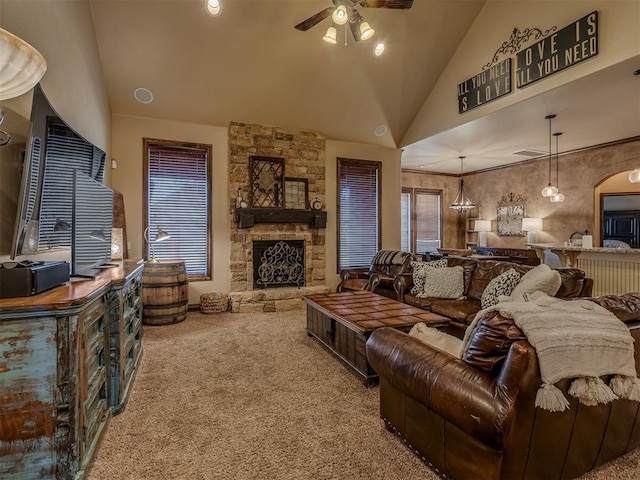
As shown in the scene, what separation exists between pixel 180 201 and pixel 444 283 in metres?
3.91

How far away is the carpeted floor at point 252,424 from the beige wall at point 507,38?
11.9 ft

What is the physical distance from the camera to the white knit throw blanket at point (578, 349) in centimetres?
127

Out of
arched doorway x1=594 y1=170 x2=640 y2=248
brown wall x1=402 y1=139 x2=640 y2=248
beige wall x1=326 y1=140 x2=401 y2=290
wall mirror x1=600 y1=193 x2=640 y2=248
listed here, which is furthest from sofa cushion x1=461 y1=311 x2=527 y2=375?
wall mirror x1=600 y1=193 x2=640 y2=248

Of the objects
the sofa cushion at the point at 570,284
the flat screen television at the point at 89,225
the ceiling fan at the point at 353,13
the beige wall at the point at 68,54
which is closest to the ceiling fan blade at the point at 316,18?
the ceiling fan at the point at 353,13

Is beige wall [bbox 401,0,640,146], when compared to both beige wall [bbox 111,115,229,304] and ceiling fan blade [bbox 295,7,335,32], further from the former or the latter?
beige wall [bbox 111,115,229,304]

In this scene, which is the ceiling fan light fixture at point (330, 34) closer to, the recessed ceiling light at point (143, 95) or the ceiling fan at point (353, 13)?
the ceiling fan at point (353, 13)

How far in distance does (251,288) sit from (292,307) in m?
0.71

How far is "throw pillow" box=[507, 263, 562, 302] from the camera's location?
281 centimetres

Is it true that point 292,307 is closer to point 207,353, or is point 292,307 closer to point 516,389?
point 207,353

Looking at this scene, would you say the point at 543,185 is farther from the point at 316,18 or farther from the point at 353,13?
the point at 316,18

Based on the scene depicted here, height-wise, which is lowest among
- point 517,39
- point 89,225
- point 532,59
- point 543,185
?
point 89,225

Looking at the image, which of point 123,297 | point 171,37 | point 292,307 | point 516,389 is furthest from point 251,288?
point 516,389

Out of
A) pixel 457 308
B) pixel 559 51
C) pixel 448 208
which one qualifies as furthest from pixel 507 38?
pixel 448 208

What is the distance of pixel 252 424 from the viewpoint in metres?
2.08
